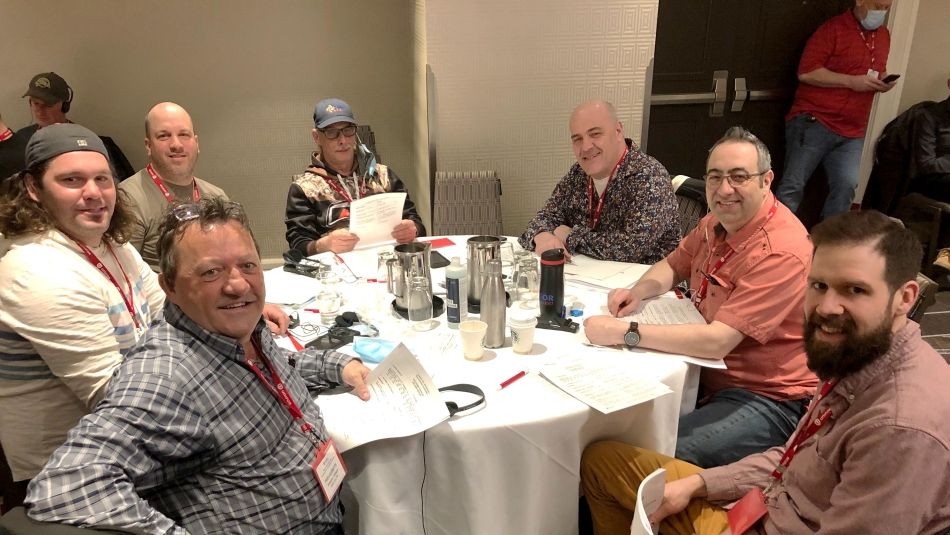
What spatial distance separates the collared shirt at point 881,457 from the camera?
109 centimetres

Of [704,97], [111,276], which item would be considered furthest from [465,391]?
[704,97]

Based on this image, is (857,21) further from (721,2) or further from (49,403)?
(49,403)

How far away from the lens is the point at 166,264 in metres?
1.31

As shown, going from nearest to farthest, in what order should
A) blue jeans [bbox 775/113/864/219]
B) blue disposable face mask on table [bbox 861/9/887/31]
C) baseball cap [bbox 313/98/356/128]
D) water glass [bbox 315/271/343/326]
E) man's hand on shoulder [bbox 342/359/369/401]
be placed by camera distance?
1. man's hand on shoulder [bbox 342/359/369/401]
2. water glass [bbox 315/271/343/326]
3. baseball cap [bbox 313/98/356/128]
4. blue disposable face mask on table [bbox 861/9/887/31]
5. blue jeans [bbox 775/113/864/219]

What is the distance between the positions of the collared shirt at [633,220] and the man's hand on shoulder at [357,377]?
4.45ft

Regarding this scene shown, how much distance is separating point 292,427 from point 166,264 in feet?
1.51

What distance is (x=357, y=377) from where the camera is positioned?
163 cm

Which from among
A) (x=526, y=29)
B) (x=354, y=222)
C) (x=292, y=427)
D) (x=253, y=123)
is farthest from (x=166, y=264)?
(x=253, y=123)

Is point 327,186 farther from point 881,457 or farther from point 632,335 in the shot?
point 881,457

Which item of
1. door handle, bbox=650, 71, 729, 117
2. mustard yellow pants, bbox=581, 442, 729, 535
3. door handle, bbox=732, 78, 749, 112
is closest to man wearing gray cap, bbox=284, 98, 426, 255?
mustard yellow pants, bbox=581, 442, 729, 535

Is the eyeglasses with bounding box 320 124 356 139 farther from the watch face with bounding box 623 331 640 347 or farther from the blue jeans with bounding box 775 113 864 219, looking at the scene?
the blue jeans with bounding box 775 113 864 219

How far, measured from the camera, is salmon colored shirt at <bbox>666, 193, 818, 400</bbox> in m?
1.83

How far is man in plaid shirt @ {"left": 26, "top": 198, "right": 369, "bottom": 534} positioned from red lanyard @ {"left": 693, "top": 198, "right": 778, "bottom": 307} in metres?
1.37

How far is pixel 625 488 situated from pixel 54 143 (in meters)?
1.87
